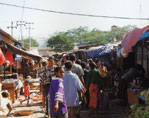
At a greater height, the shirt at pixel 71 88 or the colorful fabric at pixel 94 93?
the shirt at pixel 71 88

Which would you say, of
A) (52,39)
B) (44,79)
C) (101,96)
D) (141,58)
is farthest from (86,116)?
(52,39)

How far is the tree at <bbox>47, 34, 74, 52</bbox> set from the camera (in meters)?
65.6

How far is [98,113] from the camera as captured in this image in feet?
29.2

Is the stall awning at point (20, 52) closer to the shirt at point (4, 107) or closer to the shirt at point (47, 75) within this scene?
the shirt at point (47, 75)

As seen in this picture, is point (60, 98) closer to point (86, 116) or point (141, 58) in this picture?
point (86, 116)

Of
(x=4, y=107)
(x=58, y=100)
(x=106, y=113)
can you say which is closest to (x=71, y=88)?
(x=58, y=100)

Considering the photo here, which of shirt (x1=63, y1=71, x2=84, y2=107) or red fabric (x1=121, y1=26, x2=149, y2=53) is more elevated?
red fabric (x1=121, y1=26, x2=149, y2=53)

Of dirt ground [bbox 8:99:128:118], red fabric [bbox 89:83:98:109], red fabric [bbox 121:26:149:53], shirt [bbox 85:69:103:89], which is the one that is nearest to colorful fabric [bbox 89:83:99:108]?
red fabric [bbox 89:83:98:109]

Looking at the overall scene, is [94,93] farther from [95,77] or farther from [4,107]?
[4,107]

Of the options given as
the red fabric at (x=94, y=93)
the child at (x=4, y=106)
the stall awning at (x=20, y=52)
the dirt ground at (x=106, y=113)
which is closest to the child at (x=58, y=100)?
the child at (x=4, y=106)

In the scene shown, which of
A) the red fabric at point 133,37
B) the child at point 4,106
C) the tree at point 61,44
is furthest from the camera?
the tree at point 61,44

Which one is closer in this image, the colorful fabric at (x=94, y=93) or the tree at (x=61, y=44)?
the colorful fabric at (x=94, y=93)

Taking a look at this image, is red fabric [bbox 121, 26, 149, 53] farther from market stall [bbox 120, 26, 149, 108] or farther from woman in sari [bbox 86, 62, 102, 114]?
woman in sari [bbox 86, 62, 102, 114]

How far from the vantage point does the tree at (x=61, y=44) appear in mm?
65588
